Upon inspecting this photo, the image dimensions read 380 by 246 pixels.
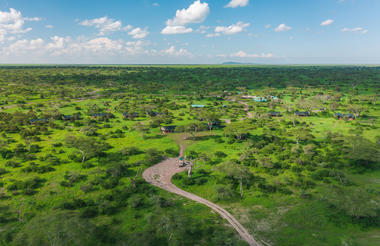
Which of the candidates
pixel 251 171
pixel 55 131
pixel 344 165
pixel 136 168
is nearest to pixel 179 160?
pixel 136 168

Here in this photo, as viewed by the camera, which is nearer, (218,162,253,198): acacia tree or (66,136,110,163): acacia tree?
(218,162,253,198): acacia tree

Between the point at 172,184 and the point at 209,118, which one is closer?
the point at 172,184

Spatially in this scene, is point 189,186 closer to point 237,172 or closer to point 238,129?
point 237,172

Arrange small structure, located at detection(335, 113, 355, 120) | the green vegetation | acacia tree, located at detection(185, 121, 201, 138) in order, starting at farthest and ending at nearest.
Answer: small structure, located at detection(335, 113, 355, 120)
acacia tree, located at detection(185, 121, 201, 138)
the green vegetation

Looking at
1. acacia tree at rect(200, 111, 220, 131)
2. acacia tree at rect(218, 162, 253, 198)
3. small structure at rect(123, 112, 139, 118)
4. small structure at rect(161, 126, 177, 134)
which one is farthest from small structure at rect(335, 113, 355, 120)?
small structure at rect(123, 112, 139, 118)

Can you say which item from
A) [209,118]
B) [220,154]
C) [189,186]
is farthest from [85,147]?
[209,118]

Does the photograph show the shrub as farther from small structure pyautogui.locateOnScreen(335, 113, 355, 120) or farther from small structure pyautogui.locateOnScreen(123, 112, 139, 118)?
small structure pyautogui.locateOnScreen(335, 113, 355, 120)

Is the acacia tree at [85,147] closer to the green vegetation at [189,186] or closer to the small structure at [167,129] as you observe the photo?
the green vegetation at [189,186]

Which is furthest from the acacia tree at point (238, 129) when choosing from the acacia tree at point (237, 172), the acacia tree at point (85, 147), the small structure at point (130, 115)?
the small structure at point (130, 115)
